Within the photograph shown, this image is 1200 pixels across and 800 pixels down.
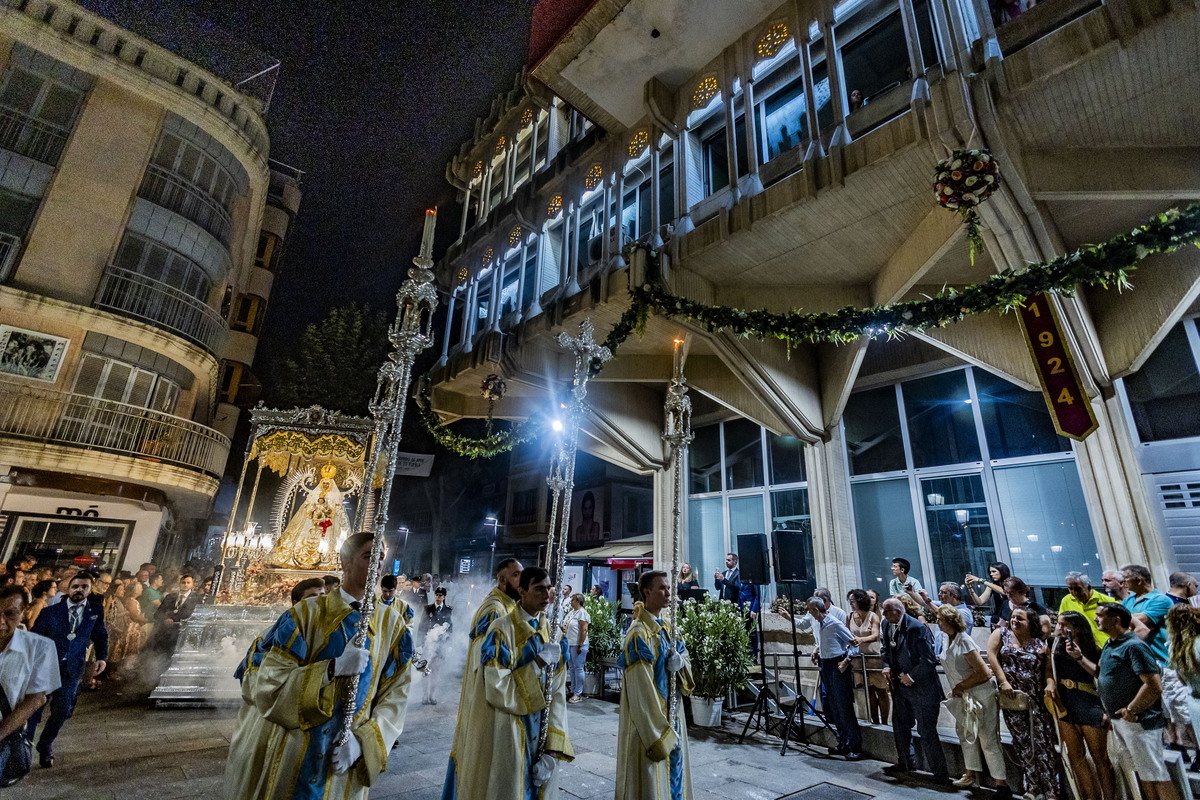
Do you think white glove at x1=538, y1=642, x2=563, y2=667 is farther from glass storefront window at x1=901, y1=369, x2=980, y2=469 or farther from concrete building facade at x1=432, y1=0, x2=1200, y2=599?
glass storefront window at x1=901, y1=369, x2=980, y2=469

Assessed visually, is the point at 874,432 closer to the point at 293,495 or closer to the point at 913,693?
the point at 913,693

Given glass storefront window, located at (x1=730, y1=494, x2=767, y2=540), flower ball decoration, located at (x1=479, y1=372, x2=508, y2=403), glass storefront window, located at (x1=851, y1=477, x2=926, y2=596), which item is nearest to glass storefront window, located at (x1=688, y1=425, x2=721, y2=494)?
glass storefront window, located at (x1=730, y1=494, x2=767, y2=540)

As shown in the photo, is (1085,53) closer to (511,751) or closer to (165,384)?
(511,751)

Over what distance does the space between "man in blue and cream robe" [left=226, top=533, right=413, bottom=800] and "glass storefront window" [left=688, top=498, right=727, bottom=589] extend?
14.2 meters

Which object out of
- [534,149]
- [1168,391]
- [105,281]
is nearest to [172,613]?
[105,281]

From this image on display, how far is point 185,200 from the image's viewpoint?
16.1 m

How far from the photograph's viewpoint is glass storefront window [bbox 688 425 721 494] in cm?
1683

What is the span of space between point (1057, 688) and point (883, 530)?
8447mm

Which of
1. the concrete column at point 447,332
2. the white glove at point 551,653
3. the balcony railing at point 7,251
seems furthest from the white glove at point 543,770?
the balcony railing at point 7,251

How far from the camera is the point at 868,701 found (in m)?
7.30

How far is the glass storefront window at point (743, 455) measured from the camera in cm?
1578

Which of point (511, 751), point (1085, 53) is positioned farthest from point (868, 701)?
point (1085, 53)

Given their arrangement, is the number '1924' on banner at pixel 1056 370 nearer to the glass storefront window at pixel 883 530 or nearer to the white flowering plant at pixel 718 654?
the glass storefront window at pixel 883 530

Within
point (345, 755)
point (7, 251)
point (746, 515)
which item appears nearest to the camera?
point (345, 755)
